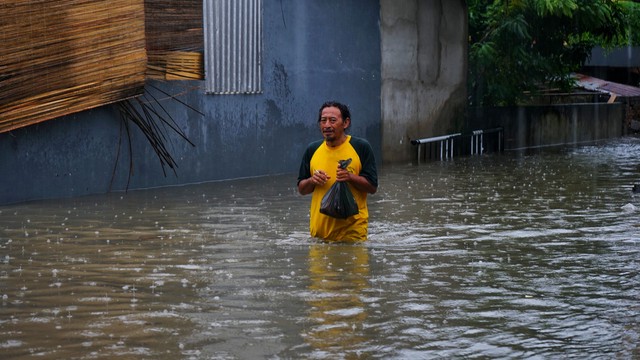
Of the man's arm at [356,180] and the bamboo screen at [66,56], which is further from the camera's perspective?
the bamboo screen at [66,56]

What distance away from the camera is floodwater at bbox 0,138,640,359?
23.3 feet

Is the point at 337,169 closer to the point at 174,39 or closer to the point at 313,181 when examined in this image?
the point at 313,181

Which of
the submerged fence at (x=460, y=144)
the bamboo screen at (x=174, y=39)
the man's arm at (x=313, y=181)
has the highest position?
the bamboo screen at (x=174, y=39)

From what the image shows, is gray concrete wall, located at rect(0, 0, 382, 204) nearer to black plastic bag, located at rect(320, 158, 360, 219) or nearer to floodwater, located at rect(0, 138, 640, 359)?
floodwater, located at rect(0, 138, 640, 359)

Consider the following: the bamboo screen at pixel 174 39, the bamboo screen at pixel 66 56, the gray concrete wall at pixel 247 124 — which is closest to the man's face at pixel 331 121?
the bamboo screen at pixel 66 56

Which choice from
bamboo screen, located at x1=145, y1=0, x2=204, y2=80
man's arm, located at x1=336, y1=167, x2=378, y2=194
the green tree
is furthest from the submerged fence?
man's arm, located at x1=336, y1=167, x2=378, y2=194

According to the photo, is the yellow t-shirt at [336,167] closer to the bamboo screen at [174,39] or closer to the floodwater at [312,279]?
the floodwater at [312,279]

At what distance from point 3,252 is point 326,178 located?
2888 mm

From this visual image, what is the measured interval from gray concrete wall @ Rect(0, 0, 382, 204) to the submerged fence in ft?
5.62

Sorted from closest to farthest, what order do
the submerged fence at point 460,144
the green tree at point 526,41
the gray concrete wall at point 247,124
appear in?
the gray concrete wall at point 247,124, the submerged fence at point 460,144, the green tree at point 526,41

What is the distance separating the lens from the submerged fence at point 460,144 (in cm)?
2464

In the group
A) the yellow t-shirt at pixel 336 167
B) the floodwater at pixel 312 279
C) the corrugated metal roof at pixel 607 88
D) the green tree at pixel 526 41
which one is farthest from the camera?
the corrugated metal roof at pixel 607 88

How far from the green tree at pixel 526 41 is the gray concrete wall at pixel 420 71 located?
1.41 meters

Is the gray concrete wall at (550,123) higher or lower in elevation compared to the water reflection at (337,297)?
higher
